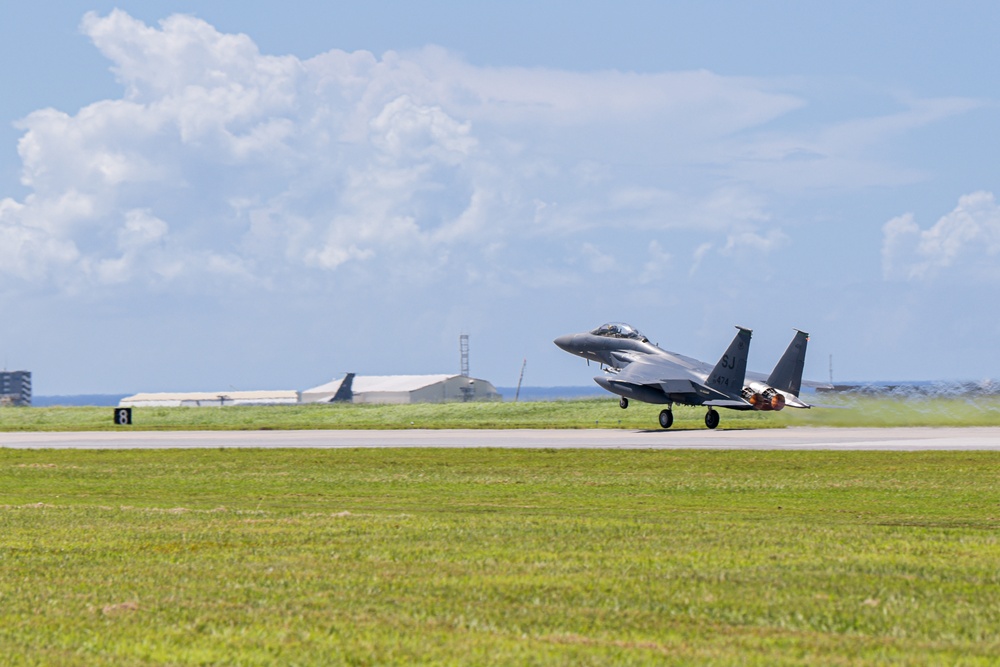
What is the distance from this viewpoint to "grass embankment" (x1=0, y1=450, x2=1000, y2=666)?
32.3 ft

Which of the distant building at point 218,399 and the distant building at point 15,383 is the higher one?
the distant building at point 15,383

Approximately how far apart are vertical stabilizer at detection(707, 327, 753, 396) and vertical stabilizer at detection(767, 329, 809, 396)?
1515mm

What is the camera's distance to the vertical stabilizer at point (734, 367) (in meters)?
52.6

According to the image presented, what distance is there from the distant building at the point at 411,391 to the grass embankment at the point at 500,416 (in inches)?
Result: 1744

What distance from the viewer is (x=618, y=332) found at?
201ft

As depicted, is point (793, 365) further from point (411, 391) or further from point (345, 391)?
point (345, 391)

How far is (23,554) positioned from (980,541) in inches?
477

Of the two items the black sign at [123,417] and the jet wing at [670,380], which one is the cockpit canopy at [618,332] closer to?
the jet wing at [670,380]

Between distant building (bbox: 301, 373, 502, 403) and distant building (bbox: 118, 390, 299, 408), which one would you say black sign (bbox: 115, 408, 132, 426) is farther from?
distant building (bbox: 118, 390, 299, 408)

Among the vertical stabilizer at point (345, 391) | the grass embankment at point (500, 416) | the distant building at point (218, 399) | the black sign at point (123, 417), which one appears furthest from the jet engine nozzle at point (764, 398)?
the distant building at point (218, 399)

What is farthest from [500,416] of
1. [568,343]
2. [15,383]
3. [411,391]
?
[15,383]

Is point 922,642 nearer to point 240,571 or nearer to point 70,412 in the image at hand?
point 240,571

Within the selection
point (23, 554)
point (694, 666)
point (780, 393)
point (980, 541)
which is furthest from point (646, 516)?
point (780, 393)

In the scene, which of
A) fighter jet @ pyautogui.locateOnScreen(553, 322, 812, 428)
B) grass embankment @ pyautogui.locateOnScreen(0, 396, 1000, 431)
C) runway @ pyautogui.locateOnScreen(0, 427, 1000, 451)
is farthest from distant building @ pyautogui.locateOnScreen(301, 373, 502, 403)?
runway @ pyautogui.locateOnScreen(0, 427, 1000, 451)
